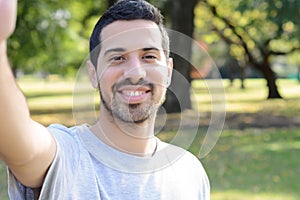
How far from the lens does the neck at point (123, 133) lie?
1.50m

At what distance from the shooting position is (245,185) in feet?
23.0

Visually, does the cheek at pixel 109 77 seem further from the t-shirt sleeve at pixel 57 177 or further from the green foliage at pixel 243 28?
the green foliage at pixel 243 28

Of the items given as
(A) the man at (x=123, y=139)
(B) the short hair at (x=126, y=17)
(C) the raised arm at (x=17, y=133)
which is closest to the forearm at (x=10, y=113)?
(C) the raised arm at (x=17, y=133)

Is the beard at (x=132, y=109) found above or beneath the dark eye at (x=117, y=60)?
beneath

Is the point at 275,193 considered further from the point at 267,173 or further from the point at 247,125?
the point at 247,125

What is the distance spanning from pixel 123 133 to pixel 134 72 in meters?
0.17

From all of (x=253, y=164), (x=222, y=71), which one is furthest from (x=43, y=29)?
(x=253, y=164)

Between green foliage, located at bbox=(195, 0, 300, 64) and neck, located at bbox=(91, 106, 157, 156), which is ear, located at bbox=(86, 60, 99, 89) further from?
green foliage, located at bbox=(195, 0, 300, 64)

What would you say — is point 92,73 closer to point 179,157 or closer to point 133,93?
point 133,93

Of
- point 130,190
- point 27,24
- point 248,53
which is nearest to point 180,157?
point 130,190

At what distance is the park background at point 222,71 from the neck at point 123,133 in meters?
0.24

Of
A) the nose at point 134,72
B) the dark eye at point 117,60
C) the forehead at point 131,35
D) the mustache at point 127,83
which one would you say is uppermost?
the forehead at point 131,35

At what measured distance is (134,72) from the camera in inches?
56.8

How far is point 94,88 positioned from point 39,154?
1.26 ft
